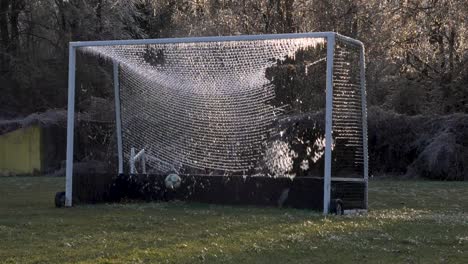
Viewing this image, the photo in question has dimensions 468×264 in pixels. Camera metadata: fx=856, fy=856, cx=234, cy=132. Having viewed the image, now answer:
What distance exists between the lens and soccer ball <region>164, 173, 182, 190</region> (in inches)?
684

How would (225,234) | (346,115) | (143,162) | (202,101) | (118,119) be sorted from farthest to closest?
(118,119), (143,162), (202,101), (346,115), (225,234)

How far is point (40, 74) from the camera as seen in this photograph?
1468 inches

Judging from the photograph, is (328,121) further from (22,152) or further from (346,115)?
(22,152)

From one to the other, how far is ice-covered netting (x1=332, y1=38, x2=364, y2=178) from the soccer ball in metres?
3.31

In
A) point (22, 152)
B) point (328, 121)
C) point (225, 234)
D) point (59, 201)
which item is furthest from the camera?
point (22, 152)

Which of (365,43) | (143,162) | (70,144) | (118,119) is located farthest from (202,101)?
(365,43)

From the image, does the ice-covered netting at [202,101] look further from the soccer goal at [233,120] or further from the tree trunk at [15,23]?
the tree trunk at [15,23]

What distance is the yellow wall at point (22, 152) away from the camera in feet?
109

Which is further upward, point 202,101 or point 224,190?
point 202,101

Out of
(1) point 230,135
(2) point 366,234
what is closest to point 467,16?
(1) point 230,135

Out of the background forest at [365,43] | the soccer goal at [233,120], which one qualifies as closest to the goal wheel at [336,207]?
the soccer goal at [233,120]

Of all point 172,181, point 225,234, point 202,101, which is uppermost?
point 202,101

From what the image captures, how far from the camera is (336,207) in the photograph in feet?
48.1

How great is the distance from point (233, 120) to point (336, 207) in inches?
128
